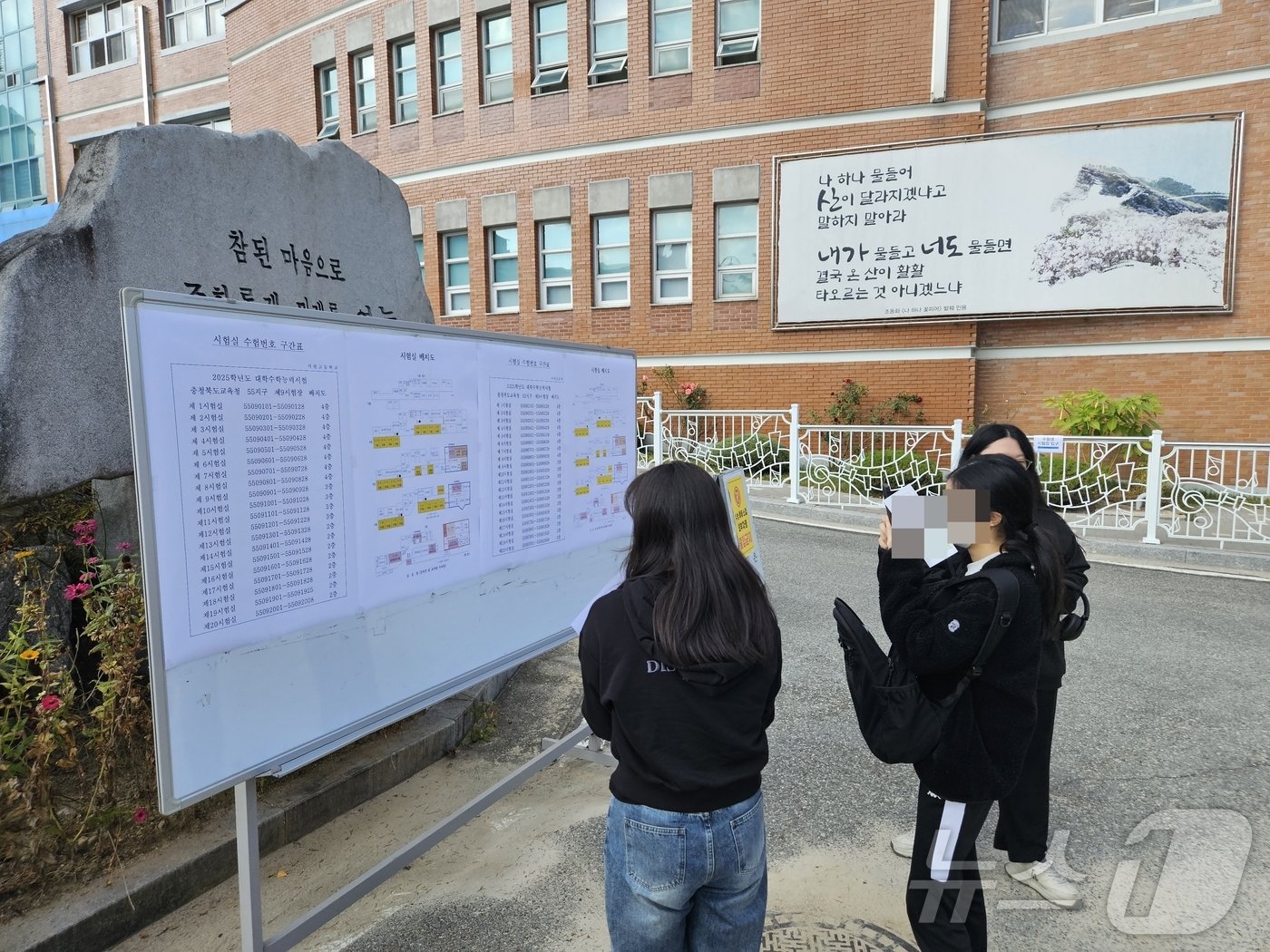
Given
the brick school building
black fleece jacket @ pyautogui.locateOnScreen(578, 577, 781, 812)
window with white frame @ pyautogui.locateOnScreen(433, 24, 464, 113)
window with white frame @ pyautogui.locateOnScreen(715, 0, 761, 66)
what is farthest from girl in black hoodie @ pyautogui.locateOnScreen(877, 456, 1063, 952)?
window with white frame @ pyautogui.locateOnScreen(433, 24, 464, 113)

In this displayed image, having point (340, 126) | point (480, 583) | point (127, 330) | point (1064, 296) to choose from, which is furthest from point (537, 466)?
point (340, 126)

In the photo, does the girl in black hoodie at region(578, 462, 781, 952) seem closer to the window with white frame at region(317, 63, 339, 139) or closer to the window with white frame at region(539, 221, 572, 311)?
the window with white frame at region(539, 221, 572, 311)

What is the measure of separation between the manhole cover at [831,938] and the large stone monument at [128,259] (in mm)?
2541

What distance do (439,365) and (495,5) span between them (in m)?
16.2

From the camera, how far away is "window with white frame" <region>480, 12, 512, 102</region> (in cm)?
1642

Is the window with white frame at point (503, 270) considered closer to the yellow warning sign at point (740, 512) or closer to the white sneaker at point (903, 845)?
the yellow warning sign at point (740, 512)


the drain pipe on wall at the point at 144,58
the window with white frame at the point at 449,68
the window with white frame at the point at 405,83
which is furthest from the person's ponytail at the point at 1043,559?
the drain pipe on wall at the point at 144,58

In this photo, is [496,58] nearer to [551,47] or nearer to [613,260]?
[551,47]

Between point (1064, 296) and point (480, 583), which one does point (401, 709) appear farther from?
point (1064, 296)

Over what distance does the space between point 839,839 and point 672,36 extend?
50.3 feet

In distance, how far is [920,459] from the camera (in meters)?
11.0

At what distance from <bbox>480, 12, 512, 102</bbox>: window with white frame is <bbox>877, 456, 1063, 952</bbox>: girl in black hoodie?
16.6 m

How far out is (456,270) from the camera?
57.7 ft

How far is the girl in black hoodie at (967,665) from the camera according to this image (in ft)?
7.28
